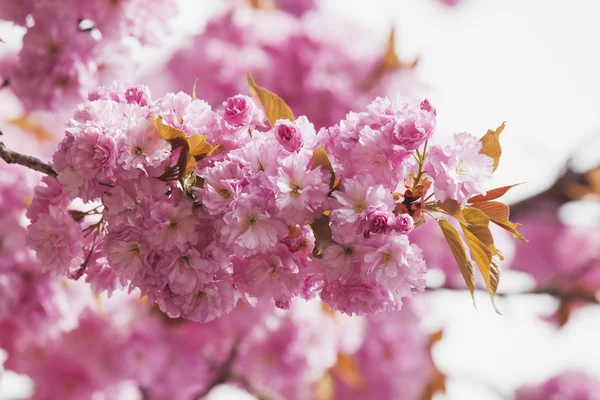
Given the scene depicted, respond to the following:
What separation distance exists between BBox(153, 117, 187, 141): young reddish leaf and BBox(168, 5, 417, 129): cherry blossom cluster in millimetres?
1339

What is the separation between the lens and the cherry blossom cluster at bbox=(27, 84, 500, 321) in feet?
2.39

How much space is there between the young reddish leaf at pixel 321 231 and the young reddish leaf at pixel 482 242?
149 millimetres

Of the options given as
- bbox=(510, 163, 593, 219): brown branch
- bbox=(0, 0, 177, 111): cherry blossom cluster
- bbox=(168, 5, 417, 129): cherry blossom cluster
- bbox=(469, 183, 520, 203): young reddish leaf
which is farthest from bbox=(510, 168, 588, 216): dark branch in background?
bbox=(469, 183, 520, 203): young reddish leaf

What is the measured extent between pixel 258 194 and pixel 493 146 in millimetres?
267

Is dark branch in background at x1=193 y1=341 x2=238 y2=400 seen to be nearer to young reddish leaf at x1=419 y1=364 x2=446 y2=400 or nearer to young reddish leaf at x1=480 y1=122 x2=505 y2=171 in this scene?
young reddish leaf at x1=419 y1=364 x2=446 y2=400

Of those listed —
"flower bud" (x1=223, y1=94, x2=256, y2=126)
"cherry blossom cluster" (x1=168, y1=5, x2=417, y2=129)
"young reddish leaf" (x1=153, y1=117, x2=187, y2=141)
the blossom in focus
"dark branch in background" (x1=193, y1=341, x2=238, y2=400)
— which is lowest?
"dark branch in background" (x1=193, y1=341, x2=238, y2=400)

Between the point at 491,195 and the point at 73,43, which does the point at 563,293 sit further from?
the point at 73,43

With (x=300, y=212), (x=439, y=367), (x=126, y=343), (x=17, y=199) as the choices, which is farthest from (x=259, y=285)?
(x=439, y=367)

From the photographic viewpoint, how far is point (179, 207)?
2.48 ft

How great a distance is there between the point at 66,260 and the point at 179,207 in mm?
194

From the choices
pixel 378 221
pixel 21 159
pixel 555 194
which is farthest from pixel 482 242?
pixel 555 194

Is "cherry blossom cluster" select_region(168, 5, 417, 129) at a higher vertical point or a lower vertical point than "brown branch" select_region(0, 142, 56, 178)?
lower

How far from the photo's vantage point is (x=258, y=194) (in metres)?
0.74

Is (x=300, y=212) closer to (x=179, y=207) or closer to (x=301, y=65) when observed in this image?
(x=179, y=207)
